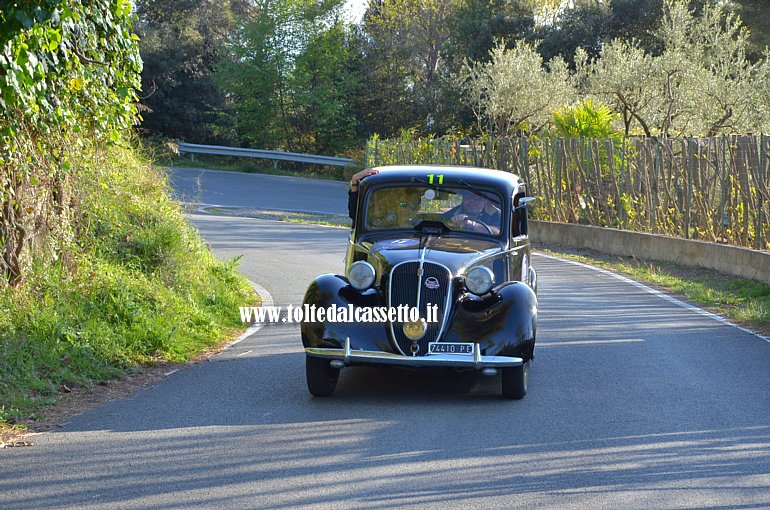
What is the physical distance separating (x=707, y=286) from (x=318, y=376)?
876cm

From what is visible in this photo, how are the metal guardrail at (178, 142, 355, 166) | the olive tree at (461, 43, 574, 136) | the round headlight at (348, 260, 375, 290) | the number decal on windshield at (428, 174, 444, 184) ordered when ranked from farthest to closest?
the metal guardrail at (178, 142, 355, 166)
the olive tree at (461, 43, 574, 136)
the number decal on windshield at (428, 174, 444, 184)
the round headlight at (348, 260, 375, 290)

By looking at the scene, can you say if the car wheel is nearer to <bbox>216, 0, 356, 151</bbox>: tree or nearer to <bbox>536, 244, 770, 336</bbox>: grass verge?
<bbox>536, 244, 770, 336</bbox>: grass verge

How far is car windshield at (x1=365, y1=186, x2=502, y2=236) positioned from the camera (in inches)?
358

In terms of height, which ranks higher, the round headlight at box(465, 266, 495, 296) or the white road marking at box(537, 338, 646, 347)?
the round headlight at box(465, 266, 495, 296)

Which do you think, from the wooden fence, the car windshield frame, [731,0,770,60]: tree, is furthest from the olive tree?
the car windshield frame

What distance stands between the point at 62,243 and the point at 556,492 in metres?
6.56

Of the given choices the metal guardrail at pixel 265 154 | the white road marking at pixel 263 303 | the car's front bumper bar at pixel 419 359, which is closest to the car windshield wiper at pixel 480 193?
the car's front bumper bar at pixel 419 359

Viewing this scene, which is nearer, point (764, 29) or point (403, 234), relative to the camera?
point (403, 234)

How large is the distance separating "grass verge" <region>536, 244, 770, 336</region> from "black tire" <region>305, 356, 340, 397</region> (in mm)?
5490

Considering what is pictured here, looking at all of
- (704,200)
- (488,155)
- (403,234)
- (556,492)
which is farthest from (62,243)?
(488,155)

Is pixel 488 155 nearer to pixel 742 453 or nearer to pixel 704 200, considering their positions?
pixel 704 200

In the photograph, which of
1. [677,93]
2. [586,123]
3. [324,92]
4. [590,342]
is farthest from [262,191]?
[590,342]

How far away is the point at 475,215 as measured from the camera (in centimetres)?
914

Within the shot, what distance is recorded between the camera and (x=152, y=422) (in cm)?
725
